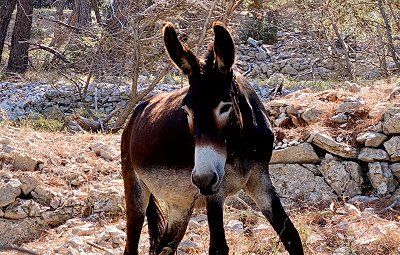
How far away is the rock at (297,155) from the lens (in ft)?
22.6

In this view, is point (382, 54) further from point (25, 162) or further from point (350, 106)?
point (25, 162)

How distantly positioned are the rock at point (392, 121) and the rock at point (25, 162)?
396 centimetres

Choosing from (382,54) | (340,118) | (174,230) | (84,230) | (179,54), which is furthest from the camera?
(382,54)

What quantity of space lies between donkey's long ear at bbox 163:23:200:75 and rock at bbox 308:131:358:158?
356 centimetres

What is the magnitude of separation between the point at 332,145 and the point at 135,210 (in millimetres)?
2798

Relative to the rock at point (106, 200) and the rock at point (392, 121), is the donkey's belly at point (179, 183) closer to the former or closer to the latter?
the rock at point (106, 200)

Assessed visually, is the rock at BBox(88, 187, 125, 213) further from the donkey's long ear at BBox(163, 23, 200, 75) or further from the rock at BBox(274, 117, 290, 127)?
the donkey's long ear at BBox(163, 23, 200, 75)

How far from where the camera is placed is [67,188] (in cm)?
707

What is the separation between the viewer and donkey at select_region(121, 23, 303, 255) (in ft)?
11.0

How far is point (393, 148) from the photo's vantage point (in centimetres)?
657

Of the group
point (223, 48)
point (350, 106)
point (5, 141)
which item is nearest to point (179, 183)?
point (223, 48)

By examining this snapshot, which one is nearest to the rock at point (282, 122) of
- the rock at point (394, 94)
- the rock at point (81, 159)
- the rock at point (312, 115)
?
the rock at point (312, 115)


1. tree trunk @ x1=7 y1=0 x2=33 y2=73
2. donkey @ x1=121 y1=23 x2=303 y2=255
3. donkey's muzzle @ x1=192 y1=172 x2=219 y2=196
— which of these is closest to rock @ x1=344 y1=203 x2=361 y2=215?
donkey @ x1=121 y1=23 x2=303 y2=255

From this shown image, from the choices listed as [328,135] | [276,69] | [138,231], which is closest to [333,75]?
[276,69]
